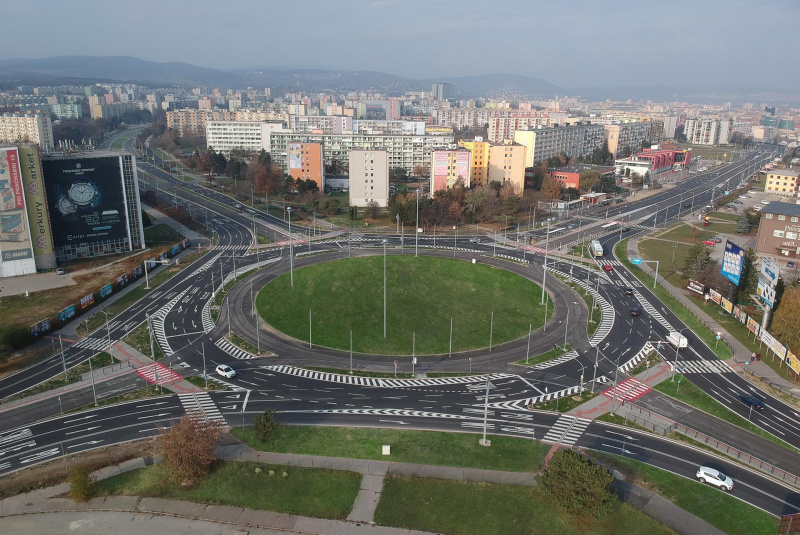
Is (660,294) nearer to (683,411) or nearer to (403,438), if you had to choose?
(683,411)

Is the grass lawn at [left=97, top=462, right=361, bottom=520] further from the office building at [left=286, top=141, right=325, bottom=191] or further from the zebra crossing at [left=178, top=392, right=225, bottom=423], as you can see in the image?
the office building at [left=286, top=141, right=325, bottom=191]

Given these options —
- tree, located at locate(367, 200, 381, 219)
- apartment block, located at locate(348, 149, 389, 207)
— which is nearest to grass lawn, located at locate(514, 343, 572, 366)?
tree, located at locate(367, 200, 381, 219)

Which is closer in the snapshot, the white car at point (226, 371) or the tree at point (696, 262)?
the white car at point (226, 371)

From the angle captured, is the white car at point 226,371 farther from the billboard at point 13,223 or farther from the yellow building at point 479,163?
the yellow building at point 479,163

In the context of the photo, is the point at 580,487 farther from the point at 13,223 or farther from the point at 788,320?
the point at 13,223

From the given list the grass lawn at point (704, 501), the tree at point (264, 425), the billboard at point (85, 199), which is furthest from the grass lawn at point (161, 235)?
the grass lawn at point (704, 501)
